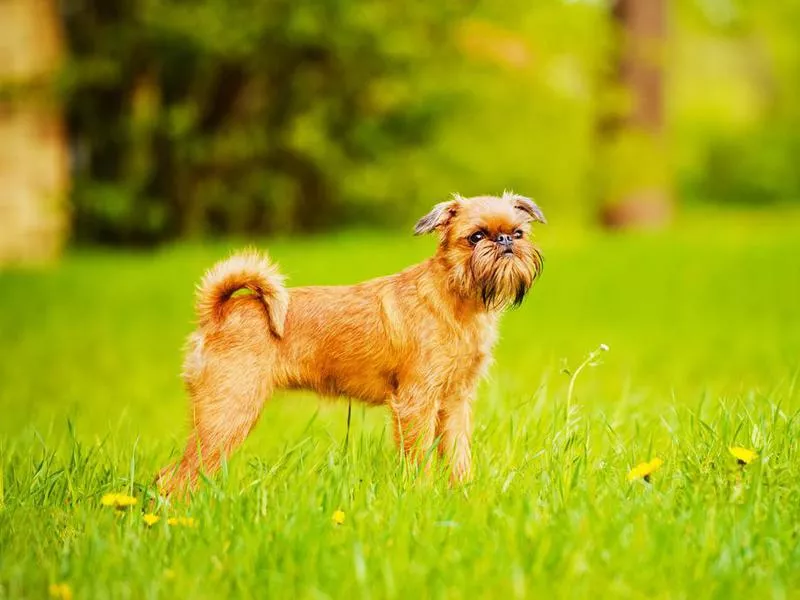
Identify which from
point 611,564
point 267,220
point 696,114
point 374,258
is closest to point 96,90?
point 267,220

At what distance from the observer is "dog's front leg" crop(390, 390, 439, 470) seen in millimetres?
4176

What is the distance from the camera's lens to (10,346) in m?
10.4

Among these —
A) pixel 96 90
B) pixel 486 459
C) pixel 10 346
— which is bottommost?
pixel 10 346

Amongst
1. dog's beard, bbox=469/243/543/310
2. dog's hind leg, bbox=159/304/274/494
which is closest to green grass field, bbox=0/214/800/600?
dog's hind leg, bbox=159/304/274/494

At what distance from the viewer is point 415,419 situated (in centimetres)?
420

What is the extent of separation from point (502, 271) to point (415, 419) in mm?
746

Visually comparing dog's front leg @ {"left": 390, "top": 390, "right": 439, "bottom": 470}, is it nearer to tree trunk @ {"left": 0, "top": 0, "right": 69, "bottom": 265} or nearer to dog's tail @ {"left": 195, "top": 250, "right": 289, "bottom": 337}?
dog's tail @ {"left": 195, "top": 250, "right": 289, "bottom": 337}

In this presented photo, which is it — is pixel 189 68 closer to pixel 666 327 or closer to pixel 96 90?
pixel 96 90

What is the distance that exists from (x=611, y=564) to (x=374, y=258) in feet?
31.6

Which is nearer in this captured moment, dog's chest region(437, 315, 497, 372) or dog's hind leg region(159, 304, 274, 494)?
dog's hind leg region(159, 304, 274, 494)

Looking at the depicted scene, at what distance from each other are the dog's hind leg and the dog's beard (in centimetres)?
95

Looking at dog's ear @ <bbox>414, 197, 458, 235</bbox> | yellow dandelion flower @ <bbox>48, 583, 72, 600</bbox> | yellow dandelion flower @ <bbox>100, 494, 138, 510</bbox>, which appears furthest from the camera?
dog's ear @ <bbox>414, 197, 458, 235</bbox>

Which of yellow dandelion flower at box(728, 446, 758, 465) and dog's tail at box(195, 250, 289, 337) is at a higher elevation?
dog's tail at box(195, 250, 289, 337)

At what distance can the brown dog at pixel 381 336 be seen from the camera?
4.09 meters
